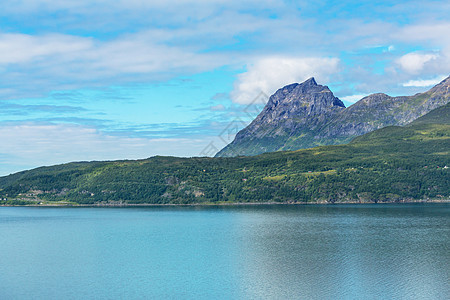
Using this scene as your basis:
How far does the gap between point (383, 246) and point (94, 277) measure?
6830 centimetres

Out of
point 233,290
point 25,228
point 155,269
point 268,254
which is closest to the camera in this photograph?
point 233,290

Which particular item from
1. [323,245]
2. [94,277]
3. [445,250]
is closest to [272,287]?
[94,277]

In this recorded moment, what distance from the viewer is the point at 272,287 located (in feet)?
253

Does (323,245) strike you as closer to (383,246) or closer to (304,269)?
(383,246)

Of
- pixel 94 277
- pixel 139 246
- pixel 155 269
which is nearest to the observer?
pixel 94 277

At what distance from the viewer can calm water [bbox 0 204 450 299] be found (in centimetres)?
7600

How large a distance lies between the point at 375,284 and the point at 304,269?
1552 cm

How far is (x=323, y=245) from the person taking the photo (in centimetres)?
11881

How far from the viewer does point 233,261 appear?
101m

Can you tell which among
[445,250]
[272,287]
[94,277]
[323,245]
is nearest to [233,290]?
[272,287]

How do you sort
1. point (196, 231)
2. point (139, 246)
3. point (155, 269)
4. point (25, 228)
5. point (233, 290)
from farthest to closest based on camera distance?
point (25, 228) < point (196, 231) < point (139, 246) < point (155, 269) < point (233, 290)

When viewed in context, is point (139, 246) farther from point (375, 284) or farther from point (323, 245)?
point (375, 284)

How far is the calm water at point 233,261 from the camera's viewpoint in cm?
7600

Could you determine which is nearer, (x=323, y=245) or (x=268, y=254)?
(x=268, y=254)
